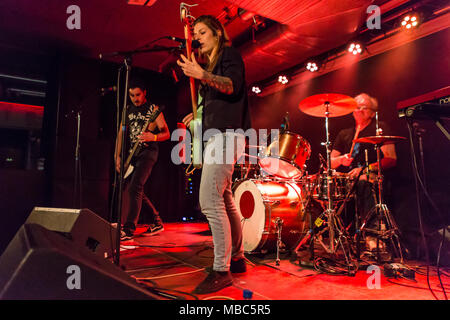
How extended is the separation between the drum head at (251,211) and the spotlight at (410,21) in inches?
128

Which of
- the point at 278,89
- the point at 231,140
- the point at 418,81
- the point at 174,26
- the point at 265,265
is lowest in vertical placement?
the point at 265,265

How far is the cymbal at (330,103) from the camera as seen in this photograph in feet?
11.0

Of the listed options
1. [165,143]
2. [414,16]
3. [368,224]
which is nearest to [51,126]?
[165,143]

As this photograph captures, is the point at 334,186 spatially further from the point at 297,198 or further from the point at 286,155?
the point at 286,155

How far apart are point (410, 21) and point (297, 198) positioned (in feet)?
10.0

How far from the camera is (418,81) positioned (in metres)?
4.25

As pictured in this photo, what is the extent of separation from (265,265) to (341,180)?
4.35 ft

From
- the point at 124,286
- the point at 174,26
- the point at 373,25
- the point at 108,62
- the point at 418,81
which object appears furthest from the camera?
the point at 108,62

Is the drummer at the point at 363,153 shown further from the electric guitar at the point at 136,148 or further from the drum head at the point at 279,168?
the electric guitar at the point at 136,148

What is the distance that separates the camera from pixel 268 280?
A: 2.49m

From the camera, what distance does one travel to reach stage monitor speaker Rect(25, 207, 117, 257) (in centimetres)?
240

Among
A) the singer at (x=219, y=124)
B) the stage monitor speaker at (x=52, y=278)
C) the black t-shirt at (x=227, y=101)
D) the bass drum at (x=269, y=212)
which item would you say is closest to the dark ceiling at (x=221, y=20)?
the singer at (x=219, y=124)
